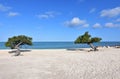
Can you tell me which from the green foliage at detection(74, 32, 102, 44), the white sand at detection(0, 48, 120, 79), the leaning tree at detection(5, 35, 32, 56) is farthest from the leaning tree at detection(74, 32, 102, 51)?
the white sand at detection(0, 48, 120, 79)

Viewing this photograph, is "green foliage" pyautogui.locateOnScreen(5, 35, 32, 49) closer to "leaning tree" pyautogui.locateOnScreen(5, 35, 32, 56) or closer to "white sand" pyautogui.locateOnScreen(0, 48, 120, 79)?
"leaning tree" pyautogui.locateOnScreen(5, 35, 32, 56)

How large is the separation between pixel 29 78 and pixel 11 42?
2612cm

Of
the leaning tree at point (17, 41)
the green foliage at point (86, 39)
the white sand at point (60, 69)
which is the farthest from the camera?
the green foliage at point (86, 39)

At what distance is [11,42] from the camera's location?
128ft

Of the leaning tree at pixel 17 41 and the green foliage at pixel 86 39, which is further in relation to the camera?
the green foliage at pixel 86 39

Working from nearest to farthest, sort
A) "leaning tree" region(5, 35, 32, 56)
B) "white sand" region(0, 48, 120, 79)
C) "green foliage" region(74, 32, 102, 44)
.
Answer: "white sand" region(0, 48, 120, 79)
"leaning tree" region(5, 35, 32, 56)
"green foliage" region(74, 32, 102, 44)

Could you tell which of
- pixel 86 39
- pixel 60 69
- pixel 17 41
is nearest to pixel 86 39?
pixel 86 39

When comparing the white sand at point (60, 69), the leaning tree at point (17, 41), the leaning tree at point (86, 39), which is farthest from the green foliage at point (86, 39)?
the white sand at point (60, 69)

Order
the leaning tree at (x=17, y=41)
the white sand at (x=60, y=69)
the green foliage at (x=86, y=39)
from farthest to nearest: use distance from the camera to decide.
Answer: the green foliage at (x=86, y=39) < the leaning tree at (x=17, y=41) < the white sand at (x=60, y=69)

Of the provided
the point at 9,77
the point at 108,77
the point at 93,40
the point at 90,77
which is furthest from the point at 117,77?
the point at 93,40

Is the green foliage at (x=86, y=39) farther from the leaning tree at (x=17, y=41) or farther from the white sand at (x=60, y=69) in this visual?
the white sand at (x=60, y=69)

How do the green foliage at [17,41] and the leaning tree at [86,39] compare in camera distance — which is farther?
the leaning tree at [86,39]

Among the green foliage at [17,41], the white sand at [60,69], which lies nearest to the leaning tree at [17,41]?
the green foliage at [17,41]

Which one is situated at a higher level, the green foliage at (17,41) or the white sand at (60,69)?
the green foliage at (17,41)
